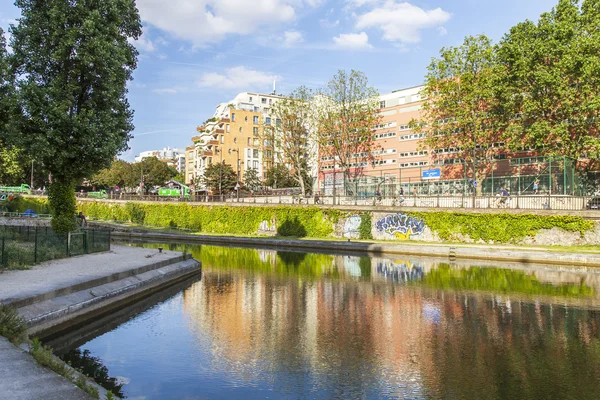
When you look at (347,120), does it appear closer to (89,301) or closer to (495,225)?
(495,225)

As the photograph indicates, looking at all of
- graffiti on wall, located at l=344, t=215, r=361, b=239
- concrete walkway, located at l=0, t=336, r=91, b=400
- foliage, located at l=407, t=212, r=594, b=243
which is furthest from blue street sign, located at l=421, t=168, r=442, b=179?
concrete walkway, located at l=0, t=336, r=91, b=400

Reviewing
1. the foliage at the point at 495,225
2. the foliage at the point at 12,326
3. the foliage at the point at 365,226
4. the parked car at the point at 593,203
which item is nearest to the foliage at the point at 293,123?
the foliage at the point at 365,226

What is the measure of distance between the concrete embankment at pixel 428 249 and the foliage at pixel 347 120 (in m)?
23.8

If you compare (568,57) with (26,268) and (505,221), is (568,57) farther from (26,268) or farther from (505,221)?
(26,268)

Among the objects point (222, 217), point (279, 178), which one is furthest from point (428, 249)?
point (279, 178)

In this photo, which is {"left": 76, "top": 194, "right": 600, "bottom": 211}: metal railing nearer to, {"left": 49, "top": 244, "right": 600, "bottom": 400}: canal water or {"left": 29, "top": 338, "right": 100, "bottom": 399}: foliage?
{"left": 49, "top": 244, "right": 600, "bottom": 400}: canal water

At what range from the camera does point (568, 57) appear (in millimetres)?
39938

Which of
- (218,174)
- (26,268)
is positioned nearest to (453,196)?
(26,268)

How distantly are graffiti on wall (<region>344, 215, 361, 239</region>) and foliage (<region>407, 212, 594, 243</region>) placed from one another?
5776mm

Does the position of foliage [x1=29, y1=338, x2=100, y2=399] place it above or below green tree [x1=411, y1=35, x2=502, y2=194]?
below

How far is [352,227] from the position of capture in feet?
155

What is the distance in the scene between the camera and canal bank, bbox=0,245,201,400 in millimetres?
7180

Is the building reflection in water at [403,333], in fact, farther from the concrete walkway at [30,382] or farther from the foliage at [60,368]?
the concrete walkway at [30,382]

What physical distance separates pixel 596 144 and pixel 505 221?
1041cm
